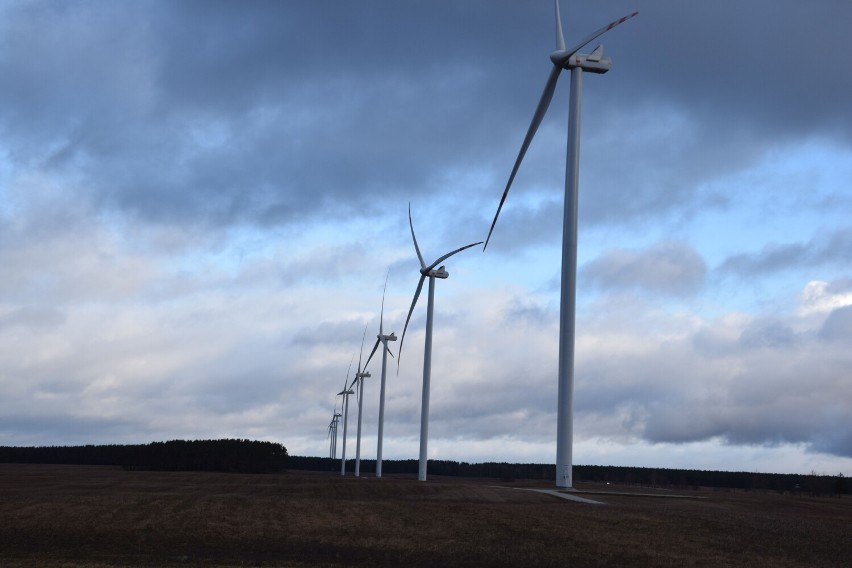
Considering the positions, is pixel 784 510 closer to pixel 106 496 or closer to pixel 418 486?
pixel 418 486

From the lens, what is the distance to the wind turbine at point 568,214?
55344 mm

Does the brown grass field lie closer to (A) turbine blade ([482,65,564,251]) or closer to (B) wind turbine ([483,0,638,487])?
(B) wind turbine ([483,0,638,487])

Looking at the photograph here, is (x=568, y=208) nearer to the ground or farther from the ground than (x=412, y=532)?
farther from the ground

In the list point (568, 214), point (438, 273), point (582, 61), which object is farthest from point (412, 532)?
point (438, 273)

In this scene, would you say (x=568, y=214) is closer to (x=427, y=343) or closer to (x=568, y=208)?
(x=568, y=208)

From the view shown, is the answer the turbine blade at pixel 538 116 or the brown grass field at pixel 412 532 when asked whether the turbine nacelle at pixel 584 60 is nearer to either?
the turbine blade at pixel 538 116

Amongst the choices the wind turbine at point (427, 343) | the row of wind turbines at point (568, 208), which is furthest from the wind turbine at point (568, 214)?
the wind turbine at point (427, 343)

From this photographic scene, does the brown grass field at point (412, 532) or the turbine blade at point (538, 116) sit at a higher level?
the turbine blade at point (538, 116)

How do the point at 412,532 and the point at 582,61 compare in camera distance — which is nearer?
the point at 412,532

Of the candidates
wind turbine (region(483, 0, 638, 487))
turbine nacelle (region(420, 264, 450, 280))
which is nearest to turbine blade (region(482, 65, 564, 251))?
wind turbine (region(483, 0, 638, 487))

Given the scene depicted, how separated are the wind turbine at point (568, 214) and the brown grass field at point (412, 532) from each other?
3.90 metres

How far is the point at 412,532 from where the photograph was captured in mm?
41500

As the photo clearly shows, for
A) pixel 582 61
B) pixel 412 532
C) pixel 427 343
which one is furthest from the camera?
pixel 427 343

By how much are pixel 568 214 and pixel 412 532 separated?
74.9 feet
